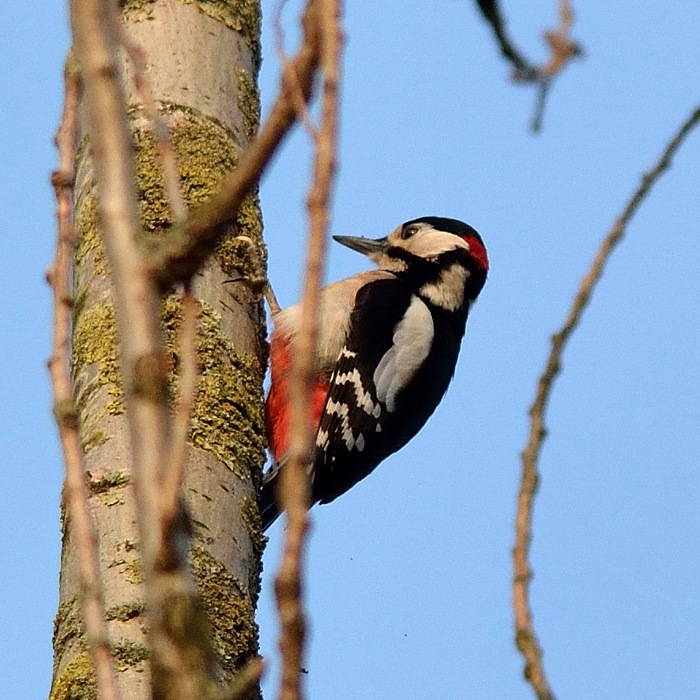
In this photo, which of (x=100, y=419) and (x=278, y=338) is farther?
(x=278, y=338)

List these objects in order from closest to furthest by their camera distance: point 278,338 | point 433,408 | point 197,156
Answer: point 197,156 → point 278,338 → point 433,408

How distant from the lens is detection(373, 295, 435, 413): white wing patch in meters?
4.28

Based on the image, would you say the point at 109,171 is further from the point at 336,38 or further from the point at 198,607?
the point at 198,607

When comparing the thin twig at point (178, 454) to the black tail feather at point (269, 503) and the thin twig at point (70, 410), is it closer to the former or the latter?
the thin twig at point (70, 410)

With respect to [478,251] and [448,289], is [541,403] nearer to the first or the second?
[448,289]

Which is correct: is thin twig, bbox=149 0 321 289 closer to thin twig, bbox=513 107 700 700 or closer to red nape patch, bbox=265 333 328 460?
thin twig, bbox=513 107 700 700

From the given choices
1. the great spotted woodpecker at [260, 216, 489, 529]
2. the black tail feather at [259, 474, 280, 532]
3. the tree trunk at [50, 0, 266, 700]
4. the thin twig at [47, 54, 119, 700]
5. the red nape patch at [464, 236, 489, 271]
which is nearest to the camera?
the thin twig at [47, 54, 119, 700]

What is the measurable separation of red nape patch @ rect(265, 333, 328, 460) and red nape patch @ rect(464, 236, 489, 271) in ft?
3.49

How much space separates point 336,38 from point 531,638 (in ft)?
1.73

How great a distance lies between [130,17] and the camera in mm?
3242

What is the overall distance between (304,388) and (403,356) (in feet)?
11.3

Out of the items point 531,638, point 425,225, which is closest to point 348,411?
point 425,225

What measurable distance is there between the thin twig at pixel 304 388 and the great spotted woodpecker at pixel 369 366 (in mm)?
2748

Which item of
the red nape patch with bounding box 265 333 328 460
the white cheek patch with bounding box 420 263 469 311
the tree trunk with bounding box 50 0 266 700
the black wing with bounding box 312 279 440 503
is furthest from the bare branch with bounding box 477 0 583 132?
the white cheek patch with bounding box 420 263 469 311
